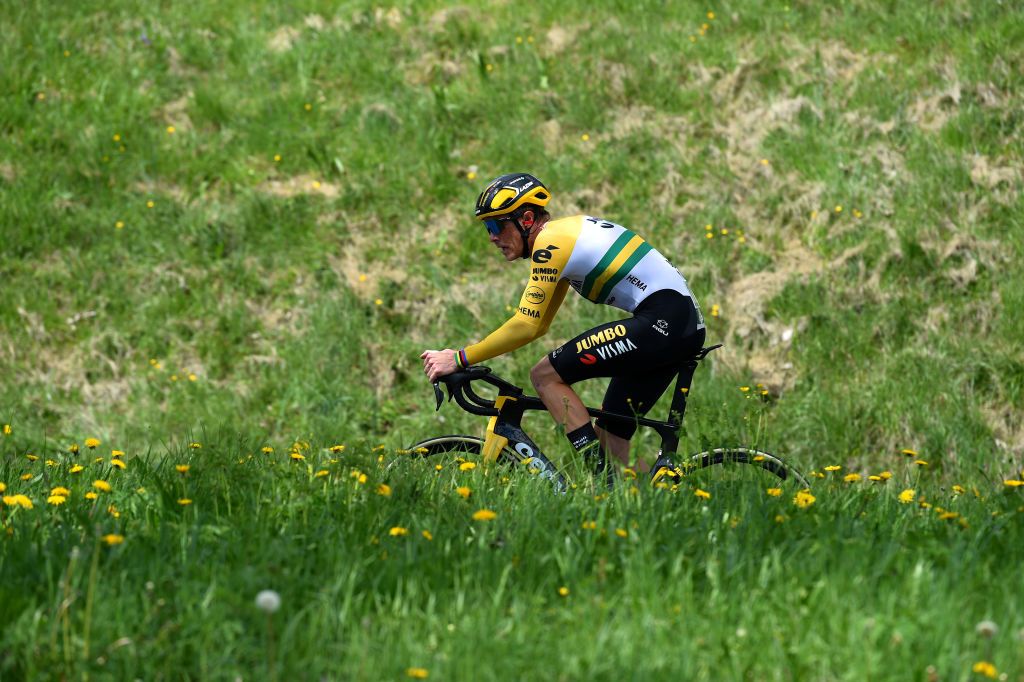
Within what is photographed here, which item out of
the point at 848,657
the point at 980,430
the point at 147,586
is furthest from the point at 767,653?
the point at 980,430

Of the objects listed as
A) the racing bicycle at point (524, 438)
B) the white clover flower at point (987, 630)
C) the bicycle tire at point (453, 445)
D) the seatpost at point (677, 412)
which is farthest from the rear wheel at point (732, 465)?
the white clover flower at point (987, 630)

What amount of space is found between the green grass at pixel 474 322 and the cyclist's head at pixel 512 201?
1.59m

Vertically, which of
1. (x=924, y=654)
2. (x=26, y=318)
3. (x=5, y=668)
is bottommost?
(x=5, y=668)

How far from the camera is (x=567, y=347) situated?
6.16 m

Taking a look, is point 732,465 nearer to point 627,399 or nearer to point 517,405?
point 627,399

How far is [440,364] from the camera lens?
611 cm

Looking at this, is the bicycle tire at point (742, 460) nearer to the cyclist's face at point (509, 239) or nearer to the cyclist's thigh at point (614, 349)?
the cyclist's thigh at point (614, 349)

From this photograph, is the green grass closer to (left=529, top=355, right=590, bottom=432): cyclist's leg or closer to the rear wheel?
the rear wheel

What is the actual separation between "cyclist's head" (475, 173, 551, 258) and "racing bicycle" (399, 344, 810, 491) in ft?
2.88

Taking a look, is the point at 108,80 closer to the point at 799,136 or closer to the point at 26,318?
the point at 26,318

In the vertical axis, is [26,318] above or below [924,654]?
above

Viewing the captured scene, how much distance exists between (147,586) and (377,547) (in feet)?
3.02

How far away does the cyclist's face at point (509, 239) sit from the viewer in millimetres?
6223

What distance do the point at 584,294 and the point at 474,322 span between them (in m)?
3.83
